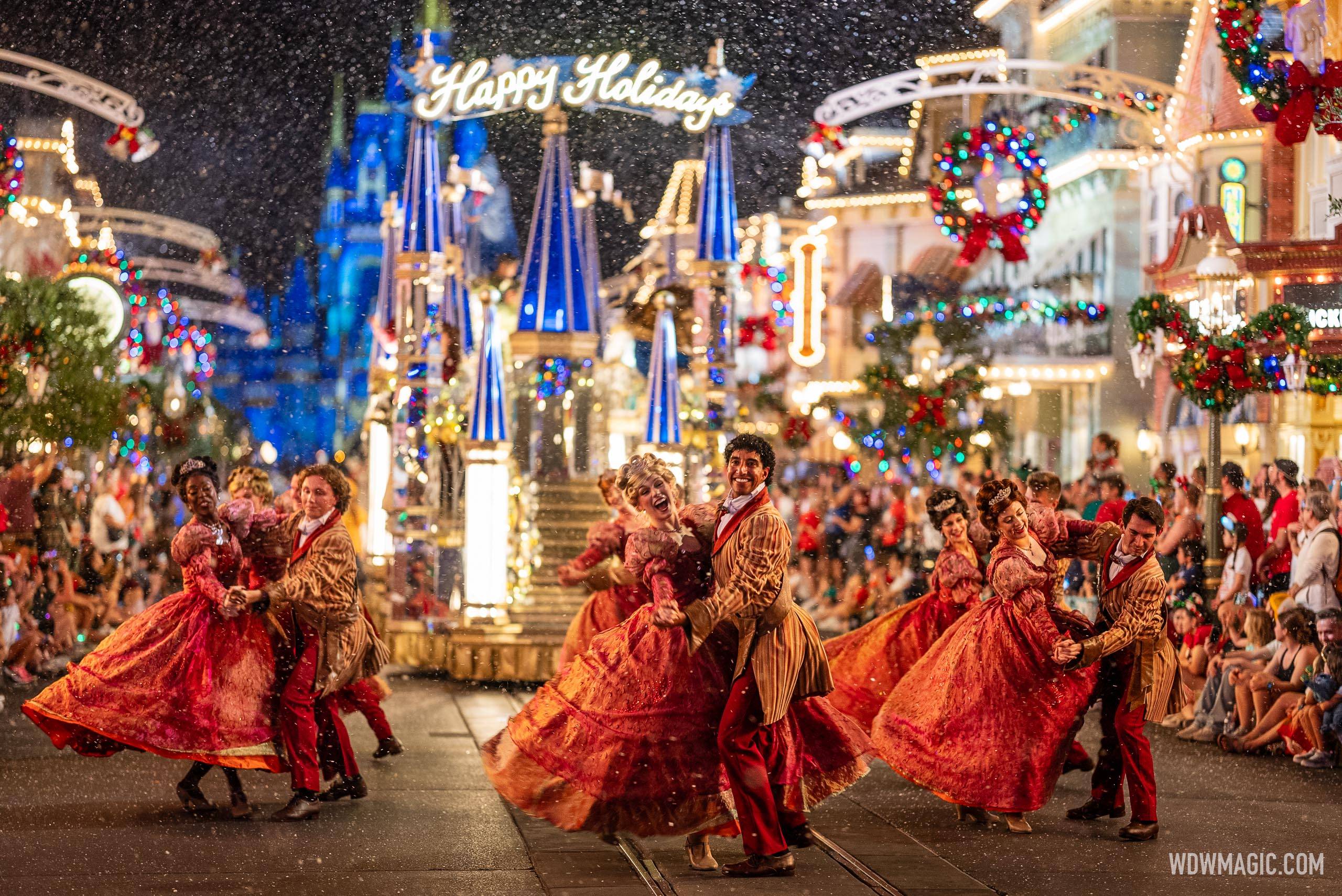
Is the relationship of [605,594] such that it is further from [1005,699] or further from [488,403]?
[488,403]

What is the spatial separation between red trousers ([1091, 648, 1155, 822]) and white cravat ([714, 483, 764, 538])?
212 cm

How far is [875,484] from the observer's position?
23297 millimetres

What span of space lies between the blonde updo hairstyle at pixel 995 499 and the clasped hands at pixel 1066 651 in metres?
0.62

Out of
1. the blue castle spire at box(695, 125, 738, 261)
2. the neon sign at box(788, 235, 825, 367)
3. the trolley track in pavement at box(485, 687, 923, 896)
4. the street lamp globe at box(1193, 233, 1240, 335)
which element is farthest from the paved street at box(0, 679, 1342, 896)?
the neon sign at box(788, 235, 825, 367)

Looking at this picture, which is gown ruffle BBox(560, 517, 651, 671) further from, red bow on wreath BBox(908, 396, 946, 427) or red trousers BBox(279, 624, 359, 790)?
red bow on wreath BBox(908, 396, 946, 427)

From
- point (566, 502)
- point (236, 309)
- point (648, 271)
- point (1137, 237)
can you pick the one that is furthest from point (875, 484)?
point (236, 309)

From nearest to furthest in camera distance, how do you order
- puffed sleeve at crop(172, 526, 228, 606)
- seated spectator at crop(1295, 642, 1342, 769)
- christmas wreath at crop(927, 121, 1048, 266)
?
1. puffed sleeve at crop(172, 526, 228, 606)
2. seated spectator at crop(1295, 642, 1342, 769)
3. christmas wreath at crop(927, 121, 1048, 266)

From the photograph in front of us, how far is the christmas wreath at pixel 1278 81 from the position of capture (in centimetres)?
1011

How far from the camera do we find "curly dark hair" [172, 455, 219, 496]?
8.43 m

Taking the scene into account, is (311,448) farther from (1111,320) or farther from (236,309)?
(1111,320)

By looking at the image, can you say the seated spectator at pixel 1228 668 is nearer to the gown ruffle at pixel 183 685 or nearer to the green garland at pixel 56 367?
the gown ruffle at pixel 183 685

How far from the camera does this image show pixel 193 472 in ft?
27.7

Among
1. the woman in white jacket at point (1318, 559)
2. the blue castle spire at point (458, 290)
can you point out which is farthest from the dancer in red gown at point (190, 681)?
the blue castle spire at point (458, 290)

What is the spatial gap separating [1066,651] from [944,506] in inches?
69.3
